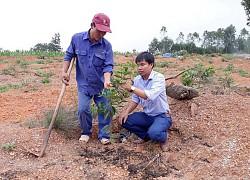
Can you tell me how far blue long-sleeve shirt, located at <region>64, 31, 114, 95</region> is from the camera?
3191 mm

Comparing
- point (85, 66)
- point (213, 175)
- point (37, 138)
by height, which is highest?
point (85, 66)

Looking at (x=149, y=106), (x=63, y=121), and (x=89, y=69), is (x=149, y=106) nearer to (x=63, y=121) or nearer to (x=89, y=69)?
(x=89, y=69)

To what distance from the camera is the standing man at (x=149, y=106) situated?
2922 millimetres

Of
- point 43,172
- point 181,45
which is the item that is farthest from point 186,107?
point 181,45

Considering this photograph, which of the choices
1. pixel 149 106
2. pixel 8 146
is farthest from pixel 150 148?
pixel 8 146

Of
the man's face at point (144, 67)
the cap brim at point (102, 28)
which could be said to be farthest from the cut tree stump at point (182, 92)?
the cap brim at point (102, 28)

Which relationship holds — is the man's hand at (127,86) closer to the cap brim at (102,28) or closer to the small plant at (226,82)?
the cap brim at (102,28)

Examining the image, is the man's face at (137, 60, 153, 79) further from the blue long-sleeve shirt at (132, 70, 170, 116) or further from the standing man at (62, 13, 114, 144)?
the standing man at (62, 13, 114, 144)

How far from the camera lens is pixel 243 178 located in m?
2.47

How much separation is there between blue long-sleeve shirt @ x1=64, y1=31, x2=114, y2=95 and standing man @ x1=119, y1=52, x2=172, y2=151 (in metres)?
0.37

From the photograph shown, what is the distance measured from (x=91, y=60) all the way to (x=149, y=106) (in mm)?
775

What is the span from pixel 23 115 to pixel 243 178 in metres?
2.85

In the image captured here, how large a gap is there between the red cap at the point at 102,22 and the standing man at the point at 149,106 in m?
0.42

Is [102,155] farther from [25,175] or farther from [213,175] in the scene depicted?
[213,175]
